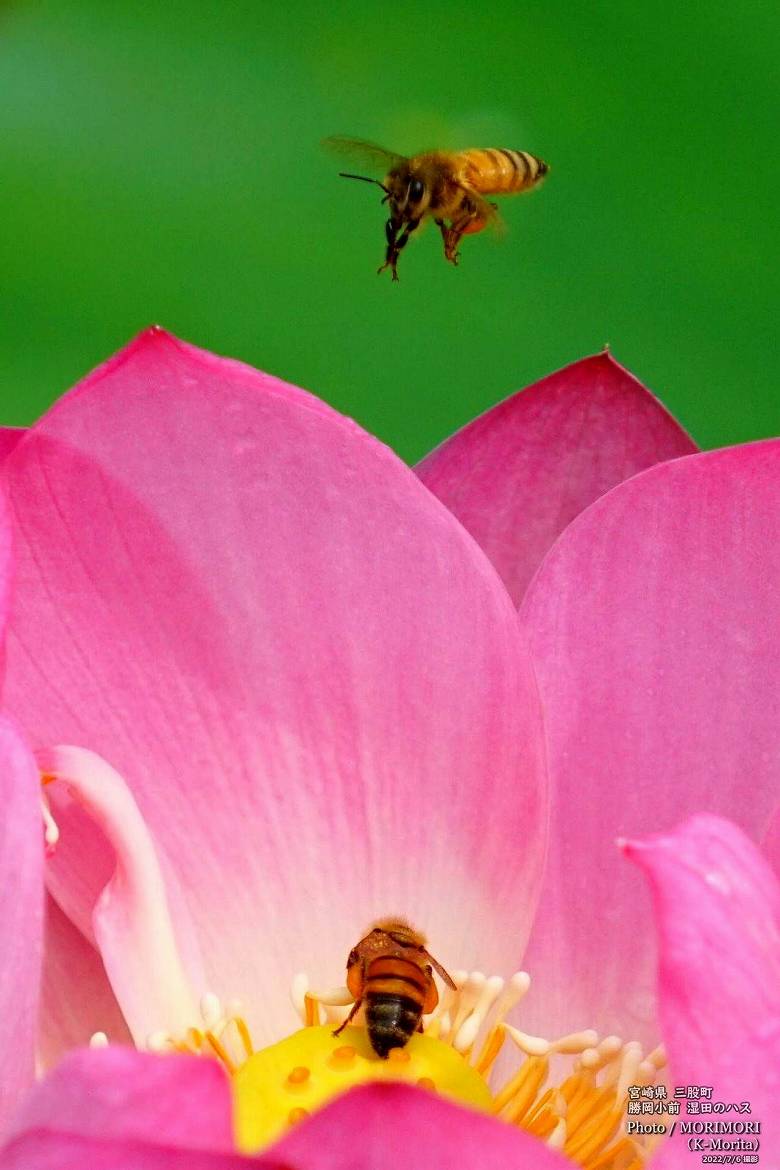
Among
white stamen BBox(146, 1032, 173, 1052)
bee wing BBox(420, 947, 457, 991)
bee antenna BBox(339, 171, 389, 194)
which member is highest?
bee antenna BBox(339, 171, 389, 194)

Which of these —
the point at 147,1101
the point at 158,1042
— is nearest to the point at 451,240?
the point at 158,1042

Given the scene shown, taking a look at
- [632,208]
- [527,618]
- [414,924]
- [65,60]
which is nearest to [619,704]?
[527,618]

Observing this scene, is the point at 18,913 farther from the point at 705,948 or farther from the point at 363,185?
the point at 363,185

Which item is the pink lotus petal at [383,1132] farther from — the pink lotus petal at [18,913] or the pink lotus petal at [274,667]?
the pink lotus petal at [274,667]

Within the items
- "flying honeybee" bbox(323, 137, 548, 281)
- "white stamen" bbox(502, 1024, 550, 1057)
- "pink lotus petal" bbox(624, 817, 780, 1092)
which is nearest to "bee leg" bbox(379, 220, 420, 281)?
"flying honeybee" bbox(323, 137, 548, 281)

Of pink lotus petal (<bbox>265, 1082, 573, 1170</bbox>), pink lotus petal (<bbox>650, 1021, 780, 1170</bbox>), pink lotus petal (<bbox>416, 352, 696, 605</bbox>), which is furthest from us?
pink lotus petal (<bbox>416, 352, 696, 605</bbox>)

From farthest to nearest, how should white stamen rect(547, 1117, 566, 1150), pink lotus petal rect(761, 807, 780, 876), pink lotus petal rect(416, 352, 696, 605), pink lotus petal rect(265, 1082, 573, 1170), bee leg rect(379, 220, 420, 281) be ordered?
1. bee leg rect(379, 220, 420, 281)
2. pink lotus petal rect(416, 352, 696, 605)
3. white stamen rect(547, 1117, 566, 1150)
4. pink lotus petal rect(761, 807, 780, 876)
5. pink lotus petal rect(265, 1082, 573, 1170)

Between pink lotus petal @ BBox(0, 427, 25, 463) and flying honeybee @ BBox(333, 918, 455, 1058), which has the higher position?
pink lotus petal @ BBox(0, 427, 25, 463)

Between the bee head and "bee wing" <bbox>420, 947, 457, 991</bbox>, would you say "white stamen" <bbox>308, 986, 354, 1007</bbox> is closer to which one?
"bee wing" <bbox>420, 947, 457, 991</bbox>
